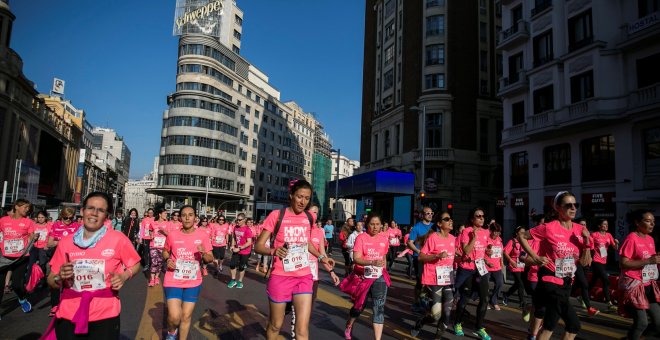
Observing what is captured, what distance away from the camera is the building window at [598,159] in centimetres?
2120

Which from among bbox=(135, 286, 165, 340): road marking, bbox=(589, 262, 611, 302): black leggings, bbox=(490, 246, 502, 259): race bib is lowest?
bbox=(135, 286, 165, 340): road marking

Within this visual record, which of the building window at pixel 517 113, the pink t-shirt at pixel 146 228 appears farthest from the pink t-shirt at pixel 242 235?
the building window at pixel 517 113

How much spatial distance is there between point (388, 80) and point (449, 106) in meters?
9.84

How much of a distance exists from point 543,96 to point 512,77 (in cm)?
393

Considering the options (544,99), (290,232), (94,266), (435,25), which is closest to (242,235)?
(290,232)

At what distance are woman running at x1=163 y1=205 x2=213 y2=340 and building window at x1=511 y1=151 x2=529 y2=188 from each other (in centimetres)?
2536

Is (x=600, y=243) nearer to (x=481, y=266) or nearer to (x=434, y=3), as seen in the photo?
(x=481, y=266)

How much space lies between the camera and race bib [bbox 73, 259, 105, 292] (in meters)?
3.34

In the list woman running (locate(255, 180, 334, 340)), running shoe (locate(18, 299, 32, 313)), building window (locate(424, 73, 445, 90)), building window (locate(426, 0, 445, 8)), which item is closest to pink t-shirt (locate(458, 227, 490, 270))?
woman running (locate(255, 180, 334, 340))

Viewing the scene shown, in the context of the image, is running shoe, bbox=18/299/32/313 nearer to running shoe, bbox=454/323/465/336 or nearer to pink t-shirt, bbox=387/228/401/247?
running shoe, bbox=454/323/465/336

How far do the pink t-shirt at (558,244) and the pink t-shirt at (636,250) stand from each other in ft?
3.27

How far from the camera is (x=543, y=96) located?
2530 cm

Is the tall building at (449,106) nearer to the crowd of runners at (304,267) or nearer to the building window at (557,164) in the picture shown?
the building window at (557,164)

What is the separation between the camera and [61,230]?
1112 centimetres
